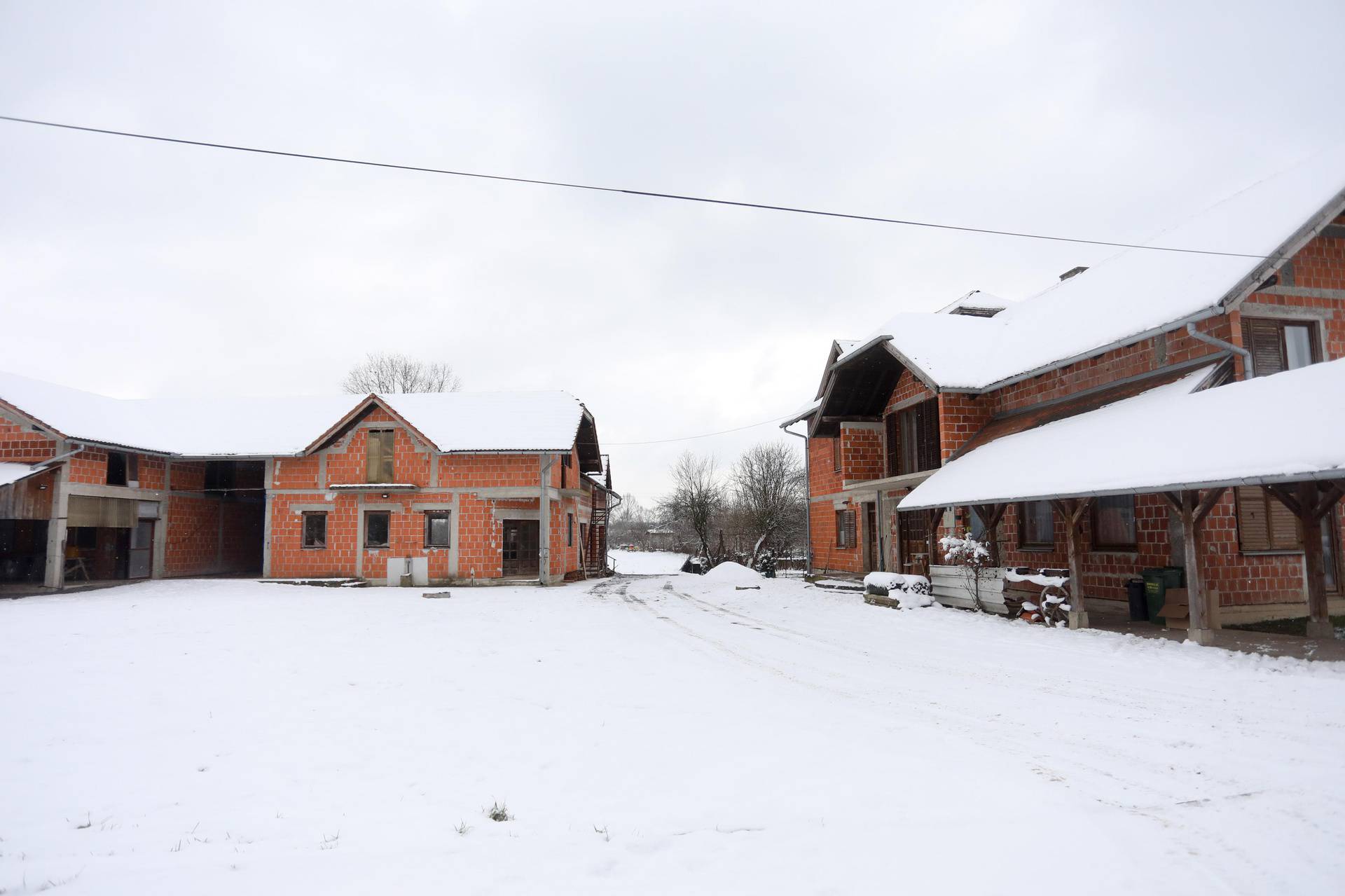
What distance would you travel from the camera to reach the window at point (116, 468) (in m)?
22.5

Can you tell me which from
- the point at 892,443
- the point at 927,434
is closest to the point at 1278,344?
the point at 927,434

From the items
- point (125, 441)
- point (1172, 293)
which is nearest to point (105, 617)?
point (125, 441)

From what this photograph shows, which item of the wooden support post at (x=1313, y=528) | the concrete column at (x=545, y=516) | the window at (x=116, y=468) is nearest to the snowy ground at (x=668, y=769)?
the wooden support post at (x=1313, y=528)

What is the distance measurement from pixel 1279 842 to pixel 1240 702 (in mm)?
3501

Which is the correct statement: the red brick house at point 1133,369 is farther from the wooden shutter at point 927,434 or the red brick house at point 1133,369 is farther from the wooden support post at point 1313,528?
the wooden support post at point 1313,528

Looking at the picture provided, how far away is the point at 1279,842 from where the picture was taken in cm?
402

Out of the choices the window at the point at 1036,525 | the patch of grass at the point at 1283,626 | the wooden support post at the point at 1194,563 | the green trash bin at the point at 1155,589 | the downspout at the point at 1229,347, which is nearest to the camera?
the wooden support post at the point at 1194,563

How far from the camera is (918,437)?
20031 millimetres

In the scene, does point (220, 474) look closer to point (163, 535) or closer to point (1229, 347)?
point (163, 535)

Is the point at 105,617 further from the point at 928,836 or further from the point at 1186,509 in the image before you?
the point at 1186,509

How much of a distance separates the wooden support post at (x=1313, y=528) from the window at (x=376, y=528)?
22.3 metres

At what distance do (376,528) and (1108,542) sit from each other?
20511mm

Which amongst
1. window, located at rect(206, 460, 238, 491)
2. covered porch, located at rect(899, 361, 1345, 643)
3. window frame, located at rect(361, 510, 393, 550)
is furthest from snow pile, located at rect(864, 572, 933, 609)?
window, located at rect(206, 460, 238, 491)

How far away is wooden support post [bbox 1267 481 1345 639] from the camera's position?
9102 millimetres
